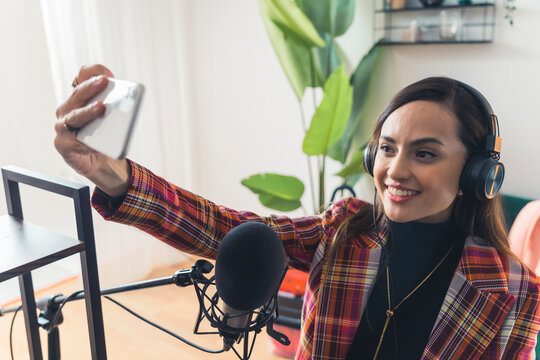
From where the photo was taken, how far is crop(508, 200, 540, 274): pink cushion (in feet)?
5.59

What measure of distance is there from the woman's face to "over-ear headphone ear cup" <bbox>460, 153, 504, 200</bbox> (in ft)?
0.06

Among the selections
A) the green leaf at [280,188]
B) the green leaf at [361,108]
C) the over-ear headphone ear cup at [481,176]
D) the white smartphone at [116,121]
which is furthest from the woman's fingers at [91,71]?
the green leaf at [361,108]

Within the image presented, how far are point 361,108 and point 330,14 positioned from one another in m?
0.50

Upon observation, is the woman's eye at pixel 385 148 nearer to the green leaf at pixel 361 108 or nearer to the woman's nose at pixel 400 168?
the woman's nose at pixel 400 168

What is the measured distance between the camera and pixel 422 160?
0.90 metres

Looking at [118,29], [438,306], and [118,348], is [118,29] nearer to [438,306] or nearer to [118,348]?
[118,348]

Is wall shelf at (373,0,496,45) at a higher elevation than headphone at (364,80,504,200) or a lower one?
higher

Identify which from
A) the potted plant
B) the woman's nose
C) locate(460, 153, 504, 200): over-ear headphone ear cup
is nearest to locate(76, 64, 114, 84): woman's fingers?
the woman's nose

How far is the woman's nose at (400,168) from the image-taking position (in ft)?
2.93

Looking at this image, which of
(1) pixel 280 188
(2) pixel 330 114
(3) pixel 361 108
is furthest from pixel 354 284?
(3) pixel 361 108

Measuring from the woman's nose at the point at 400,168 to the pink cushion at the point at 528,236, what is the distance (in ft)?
3.34

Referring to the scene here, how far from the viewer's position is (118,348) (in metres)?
2.23

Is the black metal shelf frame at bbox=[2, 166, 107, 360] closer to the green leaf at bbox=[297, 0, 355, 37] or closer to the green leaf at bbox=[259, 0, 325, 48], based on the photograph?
the green leaf at bbox=[259, 0, 325, 48]

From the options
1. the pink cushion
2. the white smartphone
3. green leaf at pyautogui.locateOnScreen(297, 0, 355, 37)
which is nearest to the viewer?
the white smartphone
